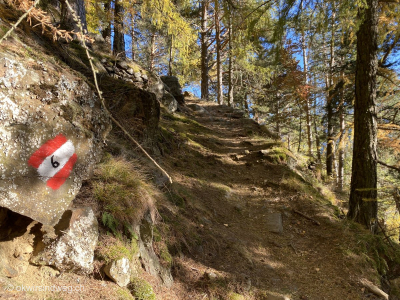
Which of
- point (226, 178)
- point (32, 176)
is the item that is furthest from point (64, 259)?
point (226, 178)

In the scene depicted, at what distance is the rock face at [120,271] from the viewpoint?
8.18 feet

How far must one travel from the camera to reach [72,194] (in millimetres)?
2596

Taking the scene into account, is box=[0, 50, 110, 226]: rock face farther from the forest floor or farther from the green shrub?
the green shrub

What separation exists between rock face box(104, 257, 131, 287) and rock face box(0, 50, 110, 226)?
2.35ft

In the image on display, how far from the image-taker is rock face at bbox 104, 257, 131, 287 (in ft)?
8.18

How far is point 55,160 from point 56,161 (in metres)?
0.01

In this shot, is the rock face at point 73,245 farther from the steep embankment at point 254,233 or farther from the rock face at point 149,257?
the steep embankment at point 254,233

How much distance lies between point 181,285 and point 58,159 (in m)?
2.23

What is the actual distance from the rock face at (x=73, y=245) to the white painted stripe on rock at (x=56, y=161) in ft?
1.43

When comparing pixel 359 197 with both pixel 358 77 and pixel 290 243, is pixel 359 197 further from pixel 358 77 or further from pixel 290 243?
pixel 358 77

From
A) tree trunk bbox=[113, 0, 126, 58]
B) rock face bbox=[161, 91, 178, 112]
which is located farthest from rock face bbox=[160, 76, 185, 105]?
tree trunk bbox=[113, 0, 126, 58]

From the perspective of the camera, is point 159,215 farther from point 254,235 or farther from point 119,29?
point 119,29

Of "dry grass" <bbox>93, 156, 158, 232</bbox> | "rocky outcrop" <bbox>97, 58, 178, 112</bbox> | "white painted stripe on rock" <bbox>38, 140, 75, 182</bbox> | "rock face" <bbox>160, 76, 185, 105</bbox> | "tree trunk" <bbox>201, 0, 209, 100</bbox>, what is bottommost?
"dry grass" <bbox>93, 156, 158, 232</bbox>

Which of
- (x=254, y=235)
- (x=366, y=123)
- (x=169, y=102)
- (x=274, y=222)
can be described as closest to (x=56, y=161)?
(x=254, y=235)
